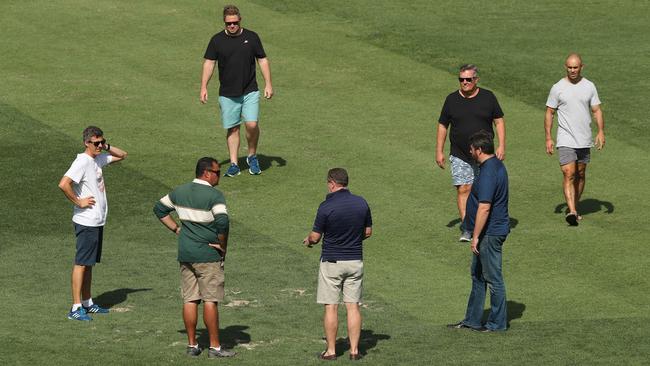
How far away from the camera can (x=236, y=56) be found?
20.7m

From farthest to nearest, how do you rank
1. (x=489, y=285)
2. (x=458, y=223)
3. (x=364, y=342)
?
(x=458, y=223)
(x=489, y=285)
(x=364, y=342)

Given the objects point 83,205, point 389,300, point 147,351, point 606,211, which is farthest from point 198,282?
point 606,211

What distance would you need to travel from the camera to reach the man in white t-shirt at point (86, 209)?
14.9 m

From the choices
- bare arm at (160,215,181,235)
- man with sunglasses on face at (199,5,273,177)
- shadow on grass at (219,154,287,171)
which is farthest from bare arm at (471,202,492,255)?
shadow on grass at (219,154,287,171)

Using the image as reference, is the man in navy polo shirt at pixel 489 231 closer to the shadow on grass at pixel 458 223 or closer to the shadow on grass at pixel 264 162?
the shadow on grass at pixel 458 223

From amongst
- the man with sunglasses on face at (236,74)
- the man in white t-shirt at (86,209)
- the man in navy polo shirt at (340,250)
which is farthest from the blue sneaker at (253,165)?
the man in navy polo shirt at (340,250)

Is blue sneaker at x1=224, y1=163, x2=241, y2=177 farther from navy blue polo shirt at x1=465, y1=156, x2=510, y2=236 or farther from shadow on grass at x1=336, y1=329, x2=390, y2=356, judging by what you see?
navy blue polo shirt at x1=465, y1=156, x2=510, y2=236

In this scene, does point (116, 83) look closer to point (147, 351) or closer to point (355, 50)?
point (355, 50)

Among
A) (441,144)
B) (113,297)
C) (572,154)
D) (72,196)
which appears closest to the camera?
(72,196)

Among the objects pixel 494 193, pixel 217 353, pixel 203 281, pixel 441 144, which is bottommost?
pixel 217 353

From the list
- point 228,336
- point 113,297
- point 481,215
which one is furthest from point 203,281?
point 481,215

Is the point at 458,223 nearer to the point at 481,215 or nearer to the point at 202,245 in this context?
the point at 481,215

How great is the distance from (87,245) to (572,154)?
7244mm

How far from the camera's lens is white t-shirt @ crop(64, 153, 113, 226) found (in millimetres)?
14898
